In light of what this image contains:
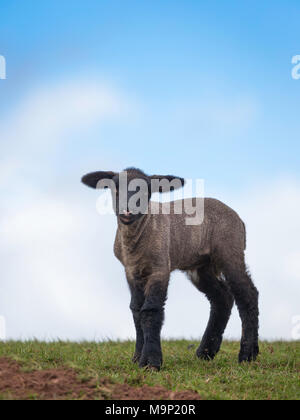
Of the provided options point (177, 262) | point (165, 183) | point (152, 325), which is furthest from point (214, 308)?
point (165, 183)

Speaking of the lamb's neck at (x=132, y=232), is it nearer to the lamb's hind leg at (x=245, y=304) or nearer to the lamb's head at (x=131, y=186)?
the lamb's head at (x=131, y=186)

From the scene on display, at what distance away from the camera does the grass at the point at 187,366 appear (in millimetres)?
8609

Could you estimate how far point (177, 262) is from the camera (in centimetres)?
1139

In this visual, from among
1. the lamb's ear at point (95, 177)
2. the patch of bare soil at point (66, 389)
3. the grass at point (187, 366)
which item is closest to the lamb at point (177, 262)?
the lamb's ear at point (95, 177)

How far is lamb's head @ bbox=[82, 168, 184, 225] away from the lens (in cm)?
1001

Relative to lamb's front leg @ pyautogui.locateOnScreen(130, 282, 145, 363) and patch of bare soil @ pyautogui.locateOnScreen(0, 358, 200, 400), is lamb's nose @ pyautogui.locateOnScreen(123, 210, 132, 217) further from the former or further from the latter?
patch of bare soil @ pyautogui.locateOnScreen(0, 358, 200, 400)

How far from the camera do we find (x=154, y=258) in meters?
10.6

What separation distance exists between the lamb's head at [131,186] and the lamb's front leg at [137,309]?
143 cm

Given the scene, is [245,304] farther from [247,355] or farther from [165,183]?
[165,183]

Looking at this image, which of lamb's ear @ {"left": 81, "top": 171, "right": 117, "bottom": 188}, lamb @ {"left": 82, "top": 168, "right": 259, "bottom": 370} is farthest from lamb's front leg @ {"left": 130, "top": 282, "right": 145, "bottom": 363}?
lamb's ear @ {"left": 81, "top": 171, "right": 117, "bottom": 188}

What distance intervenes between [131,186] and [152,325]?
248 cm

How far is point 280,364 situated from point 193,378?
2.97 meters
